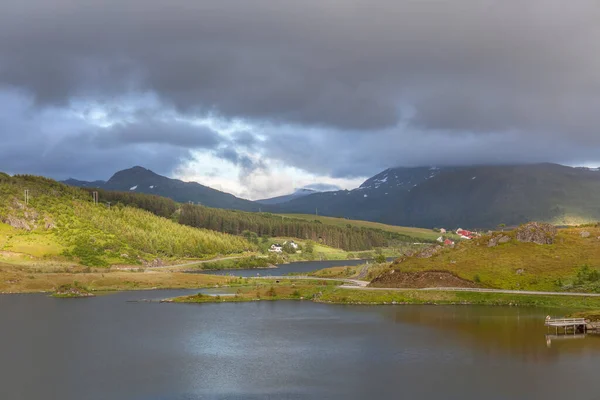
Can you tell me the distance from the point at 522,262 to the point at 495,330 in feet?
162

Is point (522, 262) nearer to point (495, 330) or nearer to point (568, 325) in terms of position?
point (568, 325)

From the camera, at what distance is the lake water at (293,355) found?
2447 inches

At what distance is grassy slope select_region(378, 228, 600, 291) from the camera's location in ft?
422

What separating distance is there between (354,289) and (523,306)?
3844 cm

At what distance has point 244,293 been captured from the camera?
143250mm

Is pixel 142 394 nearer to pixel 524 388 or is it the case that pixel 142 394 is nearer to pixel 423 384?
pixel 423 384

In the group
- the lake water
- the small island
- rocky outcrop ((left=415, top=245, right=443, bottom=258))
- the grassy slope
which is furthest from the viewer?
rocky outcrop ((left=415, top=245, right=443, bottom=258))

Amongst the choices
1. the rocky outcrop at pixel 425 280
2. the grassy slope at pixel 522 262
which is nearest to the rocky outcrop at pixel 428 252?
the grassy slope at pixel 522 262

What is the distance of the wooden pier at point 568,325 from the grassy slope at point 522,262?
101ft

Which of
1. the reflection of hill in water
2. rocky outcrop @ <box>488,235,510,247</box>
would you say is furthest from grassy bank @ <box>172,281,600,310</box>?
rocky outcrop @ <box>488,235,510,247</box>

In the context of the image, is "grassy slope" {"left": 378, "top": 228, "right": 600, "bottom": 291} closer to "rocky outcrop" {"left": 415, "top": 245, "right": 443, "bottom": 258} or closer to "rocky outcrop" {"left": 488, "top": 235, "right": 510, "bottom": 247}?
"rocky outcrop" {"left": 488, "top": 235, "right": 510, "bottom": 247}

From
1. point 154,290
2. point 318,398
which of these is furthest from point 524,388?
point 154,290

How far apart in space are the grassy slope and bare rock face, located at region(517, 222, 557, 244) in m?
1.72

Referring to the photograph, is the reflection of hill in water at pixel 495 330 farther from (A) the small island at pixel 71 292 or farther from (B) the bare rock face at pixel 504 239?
(A) the small island at pixel 71 292
